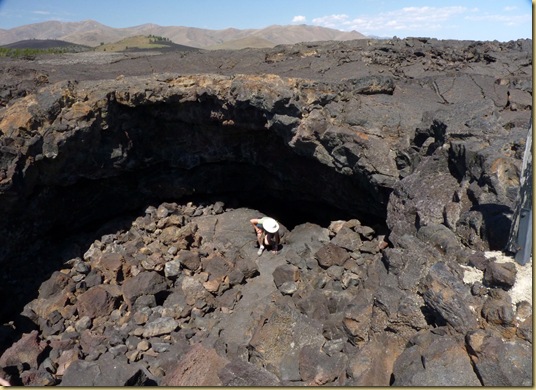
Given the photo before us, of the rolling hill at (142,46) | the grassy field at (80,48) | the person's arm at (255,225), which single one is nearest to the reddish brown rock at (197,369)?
the person's arm at (255,225)

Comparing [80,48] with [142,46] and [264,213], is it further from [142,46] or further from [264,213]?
[264,213]

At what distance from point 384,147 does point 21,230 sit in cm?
694

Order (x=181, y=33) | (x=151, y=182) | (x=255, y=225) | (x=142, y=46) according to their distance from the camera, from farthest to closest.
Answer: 1. (x=181, y=33)
2. (x=142, y=46)
3. (x=151, y=182)
4. (x=255, y=225)

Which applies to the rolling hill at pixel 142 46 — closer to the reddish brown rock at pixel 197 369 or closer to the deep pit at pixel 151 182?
the deep pit at pixel 151 182

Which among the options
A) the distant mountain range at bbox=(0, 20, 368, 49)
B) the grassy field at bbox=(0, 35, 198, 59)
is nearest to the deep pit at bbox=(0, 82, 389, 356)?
the grassy field at bbox=(0, 35, 198, 59)

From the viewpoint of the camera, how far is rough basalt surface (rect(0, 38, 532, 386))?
4766mm

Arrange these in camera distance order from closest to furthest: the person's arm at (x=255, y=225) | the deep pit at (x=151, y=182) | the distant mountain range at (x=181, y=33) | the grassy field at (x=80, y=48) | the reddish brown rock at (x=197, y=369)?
1. the reddish brown rock at (x=197, y=369)
2. the deep pit at (x=151, y=182)
3. the person's arm at (x=255, y=225)
4. the grassy field at (x=80, y=48)
5. the distant mountain range at (x=181, y=33)

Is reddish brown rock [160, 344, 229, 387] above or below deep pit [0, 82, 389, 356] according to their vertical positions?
below

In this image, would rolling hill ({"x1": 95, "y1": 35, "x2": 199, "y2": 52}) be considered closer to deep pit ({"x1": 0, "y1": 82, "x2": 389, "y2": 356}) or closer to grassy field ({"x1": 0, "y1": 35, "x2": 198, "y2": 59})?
grassy field ({"x1": 0, "y1": 35, "x2": 198, "y2": 59})

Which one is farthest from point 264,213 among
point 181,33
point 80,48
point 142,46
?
point 181,33

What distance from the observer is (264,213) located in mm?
10633

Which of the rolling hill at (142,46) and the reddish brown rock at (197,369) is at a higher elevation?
the rolling hill at (142,46)

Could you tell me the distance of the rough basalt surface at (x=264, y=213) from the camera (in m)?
4.77

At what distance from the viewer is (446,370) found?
3.79 meters
